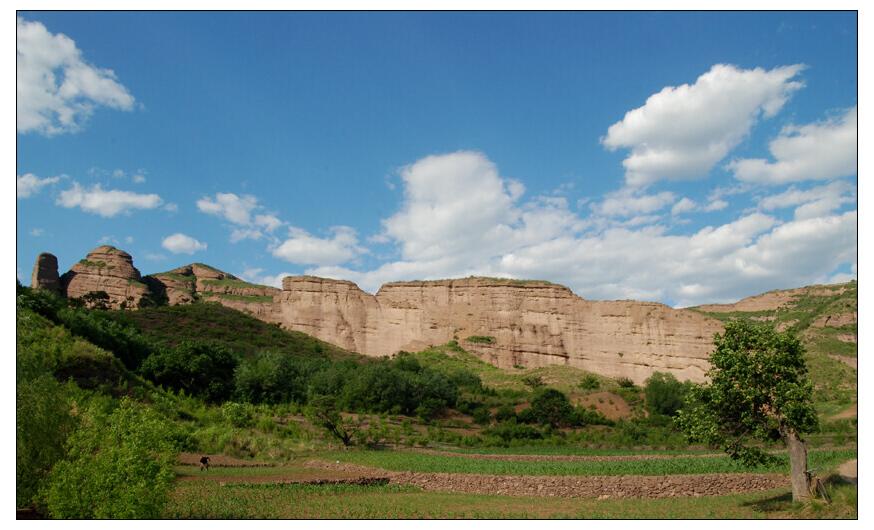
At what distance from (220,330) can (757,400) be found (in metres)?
70.0

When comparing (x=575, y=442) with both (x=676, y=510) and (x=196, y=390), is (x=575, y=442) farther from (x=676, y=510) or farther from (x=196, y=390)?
(x=196, y=390)

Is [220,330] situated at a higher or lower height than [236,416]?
higher

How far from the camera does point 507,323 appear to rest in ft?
303

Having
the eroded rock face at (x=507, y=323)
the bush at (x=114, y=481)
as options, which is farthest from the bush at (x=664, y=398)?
the bush at (x=114, y=481)

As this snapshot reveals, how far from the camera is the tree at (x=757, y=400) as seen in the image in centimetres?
1459

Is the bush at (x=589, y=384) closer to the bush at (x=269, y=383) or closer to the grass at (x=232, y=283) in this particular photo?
the bush at (x=269, y=383)

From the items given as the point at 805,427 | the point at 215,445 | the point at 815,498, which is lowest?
the point at 215,445

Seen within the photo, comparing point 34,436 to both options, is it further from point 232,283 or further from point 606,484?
point 232,283

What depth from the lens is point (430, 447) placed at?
38.4 meters

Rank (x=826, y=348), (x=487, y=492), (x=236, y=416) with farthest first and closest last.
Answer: (x=826, y=348), (x=236, y=416), (x=487, y=492)

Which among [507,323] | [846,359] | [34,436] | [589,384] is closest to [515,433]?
[589,384]

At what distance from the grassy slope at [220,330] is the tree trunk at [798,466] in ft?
197

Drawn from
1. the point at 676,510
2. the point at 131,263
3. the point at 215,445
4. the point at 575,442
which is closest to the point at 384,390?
the point at 575,442

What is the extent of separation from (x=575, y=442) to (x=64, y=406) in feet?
124
